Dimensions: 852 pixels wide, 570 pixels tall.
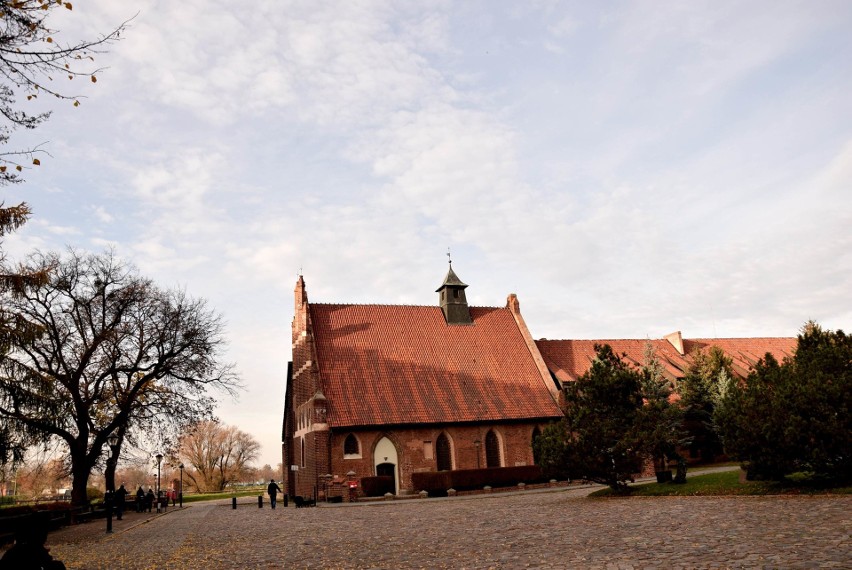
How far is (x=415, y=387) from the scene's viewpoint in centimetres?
3838

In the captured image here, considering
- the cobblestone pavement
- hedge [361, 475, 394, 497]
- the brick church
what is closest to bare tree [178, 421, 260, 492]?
the brick church

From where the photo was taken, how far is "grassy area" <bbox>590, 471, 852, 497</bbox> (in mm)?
17984

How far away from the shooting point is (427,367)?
39844 millimetres

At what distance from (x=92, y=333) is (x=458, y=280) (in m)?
23.1

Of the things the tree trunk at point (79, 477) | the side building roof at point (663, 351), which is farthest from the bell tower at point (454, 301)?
the tree trunk at point (79, 477)

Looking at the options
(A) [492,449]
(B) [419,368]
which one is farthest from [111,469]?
(A) [492,449]

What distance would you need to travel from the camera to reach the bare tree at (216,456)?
82.4 meters

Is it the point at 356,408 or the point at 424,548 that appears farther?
the point at 356,408

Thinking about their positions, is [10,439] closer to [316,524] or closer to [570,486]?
[316,524]

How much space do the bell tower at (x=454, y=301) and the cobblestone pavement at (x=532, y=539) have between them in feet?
72.6

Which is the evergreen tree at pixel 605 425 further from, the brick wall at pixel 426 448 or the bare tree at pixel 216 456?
the bare tree at pixel 216 456

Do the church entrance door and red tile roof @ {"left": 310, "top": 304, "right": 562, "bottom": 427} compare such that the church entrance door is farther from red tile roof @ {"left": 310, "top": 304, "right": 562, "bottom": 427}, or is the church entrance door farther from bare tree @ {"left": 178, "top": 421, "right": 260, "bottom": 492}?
bare tree @ {"left": 178, "top": 421, "right": 260, "bottom": 492}

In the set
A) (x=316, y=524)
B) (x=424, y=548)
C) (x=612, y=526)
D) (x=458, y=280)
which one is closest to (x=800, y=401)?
(x=612, y=526)

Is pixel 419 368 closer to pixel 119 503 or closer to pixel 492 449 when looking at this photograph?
pixel 492 449
